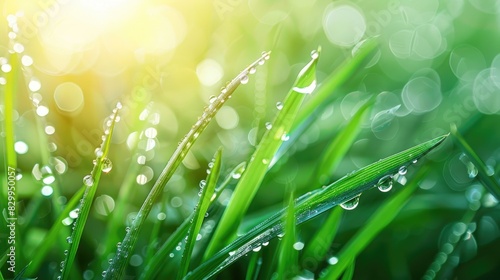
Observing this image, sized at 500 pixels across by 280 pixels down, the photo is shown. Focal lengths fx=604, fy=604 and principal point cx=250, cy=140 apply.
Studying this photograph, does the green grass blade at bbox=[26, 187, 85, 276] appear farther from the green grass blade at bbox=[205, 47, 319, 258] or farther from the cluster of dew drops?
the cluster of dew drops

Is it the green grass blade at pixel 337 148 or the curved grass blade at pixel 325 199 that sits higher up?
the green grass blade at pixel 337 148

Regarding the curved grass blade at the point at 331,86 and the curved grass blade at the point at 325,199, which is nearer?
the curved grass blade at the point at 325,199

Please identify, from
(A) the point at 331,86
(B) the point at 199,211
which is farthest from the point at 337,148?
(B) the point at 199,211

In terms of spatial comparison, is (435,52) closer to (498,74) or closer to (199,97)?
(498,74)

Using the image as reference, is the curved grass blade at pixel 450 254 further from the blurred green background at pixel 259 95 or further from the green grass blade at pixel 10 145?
the green grass blade at pixel 10 145

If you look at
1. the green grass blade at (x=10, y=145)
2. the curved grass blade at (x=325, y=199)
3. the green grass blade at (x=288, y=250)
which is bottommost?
the green grass blade at (x=288, y=250)

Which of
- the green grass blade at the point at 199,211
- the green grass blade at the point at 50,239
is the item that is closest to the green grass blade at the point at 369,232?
the green grass blade at the point at 199,211

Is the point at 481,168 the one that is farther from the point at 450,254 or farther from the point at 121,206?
the point at 121,206
